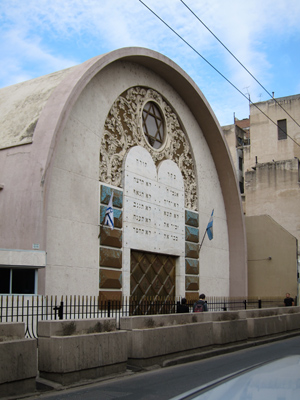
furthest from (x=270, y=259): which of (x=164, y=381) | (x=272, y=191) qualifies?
Answer: (x=164, y=381)

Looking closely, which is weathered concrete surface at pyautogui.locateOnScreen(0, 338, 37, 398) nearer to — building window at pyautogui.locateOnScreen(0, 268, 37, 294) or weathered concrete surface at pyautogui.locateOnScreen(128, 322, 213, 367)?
weathered concrete surface at pyautogui.locateOnScreen(128, 322, 213, 367)

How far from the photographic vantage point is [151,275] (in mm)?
22391

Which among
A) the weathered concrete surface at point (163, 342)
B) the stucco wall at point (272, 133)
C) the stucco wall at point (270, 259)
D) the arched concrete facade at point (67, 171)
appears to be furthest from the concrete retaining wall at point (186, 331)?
the stucco wall at point (272, 133)

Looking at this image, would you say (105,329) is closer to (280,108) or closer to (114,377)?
(114,377)

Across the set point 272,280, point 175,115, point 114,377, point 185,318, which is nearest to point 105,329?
point 114,377

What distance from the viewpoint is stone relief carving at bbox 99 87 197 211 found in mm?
20578

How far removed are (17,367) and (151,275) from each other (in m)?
14.3

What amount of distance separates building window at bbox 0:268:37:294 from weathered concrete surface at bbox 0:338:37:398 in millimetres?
6672

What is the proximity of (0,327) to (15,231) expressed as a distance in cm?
812

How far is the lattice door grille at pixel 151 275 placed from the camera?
21250 mm

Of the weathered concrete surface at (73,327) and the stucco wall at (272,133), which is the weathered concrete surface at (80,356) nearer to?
the weathered concrete surface at (73,327)

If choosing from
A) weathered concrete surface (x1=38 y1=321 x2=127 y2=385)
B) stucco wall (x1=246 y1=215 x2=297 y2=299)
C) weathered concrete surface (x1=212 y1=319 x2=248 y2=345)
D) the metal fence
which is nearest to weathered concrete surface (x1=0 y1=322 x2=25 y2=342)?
weathered concrete surface (x1=38 y1=321 x2=127 y2=385)

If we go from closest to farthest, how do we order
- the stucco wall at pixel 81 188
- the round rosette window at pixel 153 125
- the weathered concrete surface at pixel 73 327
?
the weathered concrete surface at pixel 73 327, the stucco wall at pixel 81 188, the round rosette window at pixel 153 125

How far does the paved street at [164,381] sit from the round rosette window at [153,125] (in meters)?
12.0
